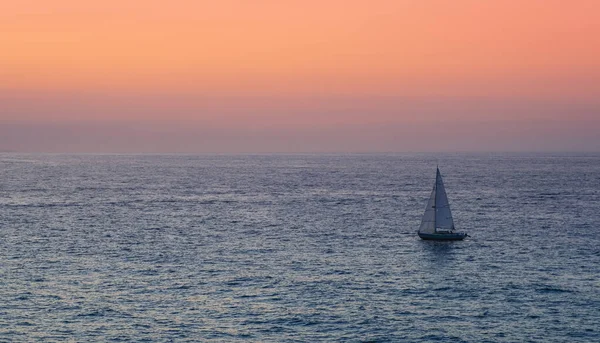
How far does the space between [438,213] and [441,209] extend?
0.75 metres

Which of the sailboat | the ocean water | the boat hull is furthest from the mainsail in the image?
the ocean water

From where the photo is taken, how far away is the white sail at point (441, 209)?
10200 centimetres

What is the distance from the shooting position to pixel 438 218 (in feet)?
337

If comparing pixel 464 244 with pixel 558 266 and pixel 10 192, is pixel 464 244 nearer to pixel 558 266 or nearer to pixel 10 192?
pixel 558 266

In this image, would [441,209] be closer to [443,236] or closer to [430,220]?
[430,220]

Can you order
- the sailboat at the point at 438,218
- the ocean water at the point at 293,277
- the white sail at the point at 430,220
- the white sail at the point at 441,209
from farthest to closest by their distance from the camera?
the white sail at the point at 430,220 < the white sail at the point at 441,209 < the sailboat at the point at 438,218 < the ocean water at the point at 293,277

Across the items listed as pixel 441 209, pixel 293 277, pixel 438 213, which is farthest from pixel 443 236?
pixel 293 277

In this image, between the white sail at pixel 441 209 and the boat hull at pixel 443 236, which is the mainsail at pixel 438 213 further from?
the boat hull at pixel 443 236

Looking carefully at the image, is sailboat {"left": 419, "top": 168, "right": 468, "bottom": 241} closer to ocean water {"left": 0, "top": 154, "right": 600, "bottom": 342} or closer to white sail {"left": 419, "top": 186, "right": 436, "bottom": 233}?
white sail {"left": 419, "top": 186, "right": 436, "bottom": 233}

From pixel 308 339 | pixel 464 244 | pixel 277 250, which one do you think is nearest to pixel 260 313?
pixel 308 339

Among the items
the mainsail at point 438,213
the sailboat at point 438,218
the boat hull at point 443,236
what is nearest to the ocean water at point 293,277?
the boat hull at point 443,236

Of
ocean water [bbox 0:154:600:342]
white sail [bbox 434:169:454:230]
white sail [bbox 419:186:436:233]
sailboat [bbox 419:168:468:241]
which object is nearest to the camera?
ocean water [bbox 0:154:600:342]

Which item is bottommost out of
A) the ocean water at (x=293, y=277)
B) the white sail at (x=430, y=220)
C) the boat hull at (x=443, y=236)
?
the ocean water at (x=293, y=277)

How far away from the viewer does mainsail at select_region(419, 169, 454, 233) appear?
102062 millimetres
